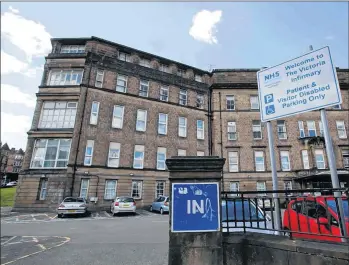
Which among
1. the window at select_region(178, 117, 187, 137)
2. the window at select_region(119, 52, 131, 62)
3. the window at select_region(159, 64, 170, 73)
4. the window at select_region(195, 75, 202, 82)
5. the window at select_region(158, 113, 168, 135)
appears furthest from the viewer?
the window at select_region(195, 75, 202, 82)

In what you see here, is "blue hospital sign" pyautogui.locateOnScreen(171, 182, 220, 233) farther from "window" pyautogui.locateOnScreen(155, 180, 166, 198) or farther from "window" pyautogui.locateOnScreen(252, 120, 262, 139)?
"window" pyautogui.locateOnScreen(252, 120, 262, 139)

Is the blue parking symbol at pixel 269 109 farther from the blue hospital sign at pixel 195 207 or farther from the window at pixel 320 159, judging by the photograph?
the window at pixel 320 159

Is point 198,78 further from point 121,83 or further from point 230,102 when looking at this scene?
point 121,83

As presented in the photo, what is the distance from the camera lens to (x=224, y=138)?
26.8 m

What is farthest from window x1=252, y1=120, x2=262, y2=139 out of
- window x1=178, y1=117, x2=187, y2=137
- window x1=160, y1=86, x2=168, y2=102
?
window x1=160, y1=86, x2=168, y2=102

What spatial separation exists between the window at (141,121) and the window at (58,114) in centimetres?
651

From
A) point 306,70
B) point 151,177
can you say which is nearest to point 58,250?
point 306,70

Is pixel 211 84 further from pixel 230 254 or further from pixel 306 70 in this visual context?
pixel 230 254

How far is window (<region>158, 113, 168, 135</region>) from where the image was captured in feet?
82.5

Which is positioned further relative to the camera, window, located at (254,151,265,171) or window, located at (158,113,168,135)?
window, located at (254,151,265,171)

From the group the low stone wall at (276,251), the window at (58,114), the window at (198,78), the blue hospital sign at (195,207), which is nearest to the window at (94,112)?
the window at (58,114)

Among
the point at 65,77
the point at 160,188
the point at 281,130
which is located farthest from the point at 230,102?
the point at 65,77

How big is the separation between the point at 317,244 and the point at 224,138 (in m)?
24.1

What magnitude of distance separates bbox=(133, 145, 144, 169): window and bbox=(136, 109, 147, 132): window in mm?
2037
